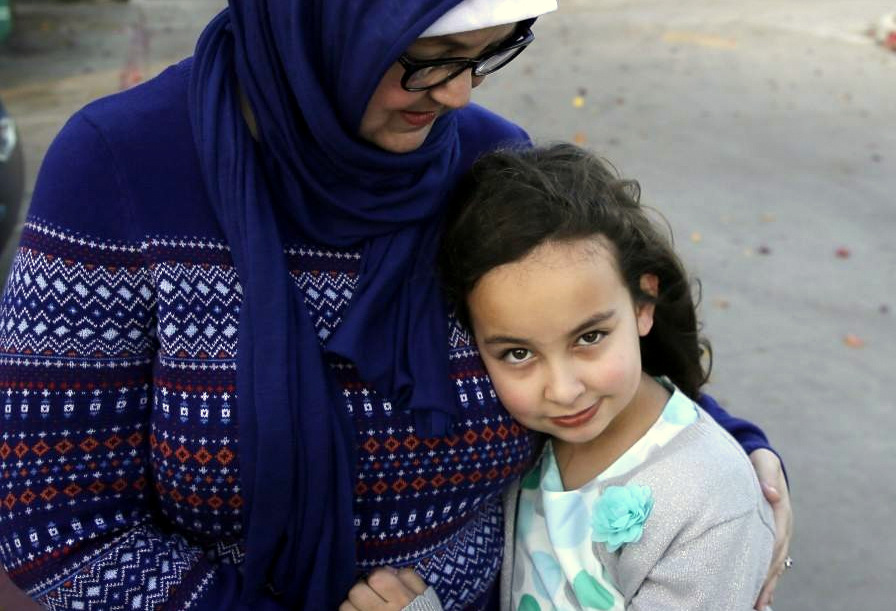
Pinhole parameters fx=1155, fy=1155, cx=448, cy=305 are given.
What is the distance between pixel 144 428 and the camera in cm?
175

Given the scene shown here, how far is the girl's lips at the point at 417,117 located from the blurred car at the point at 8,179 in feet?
12.9

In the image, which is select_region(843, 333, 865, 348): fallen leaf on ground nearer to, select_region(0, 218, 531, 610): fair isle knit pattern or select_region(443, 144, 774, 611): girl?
select_region(443, 144, 774, 611): girl

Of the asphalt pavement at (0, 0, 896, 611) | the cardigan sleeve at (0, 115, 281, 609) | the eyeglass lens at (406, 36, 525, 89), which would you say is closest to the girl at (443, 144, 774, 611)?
the eyeglass lens at (406, 36, 525, 89)

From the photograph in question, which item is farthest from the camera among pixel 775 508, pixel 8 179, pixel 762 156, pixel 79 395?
pixel 762 156

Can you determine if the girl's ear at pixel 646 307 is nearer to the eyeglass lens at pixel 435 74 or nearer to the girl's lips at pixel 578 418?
the girl's lips at pixel 578 418

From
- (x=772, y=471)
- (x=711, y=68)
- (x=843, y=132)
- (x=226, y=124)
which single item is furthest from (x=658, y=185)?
(x=226, y=124)

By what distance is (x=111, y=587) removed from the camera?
168 centimetres

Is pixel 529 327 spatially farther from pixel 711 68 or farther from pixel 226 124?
pixel 711 68

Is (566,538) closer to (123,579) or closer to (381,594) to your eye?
(381,594)

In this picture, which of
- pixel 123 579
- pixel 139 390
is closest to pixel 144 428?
pixel 139 390

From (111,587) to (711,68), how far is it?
8911mm

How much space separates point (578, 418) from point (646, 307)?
0.90 feet

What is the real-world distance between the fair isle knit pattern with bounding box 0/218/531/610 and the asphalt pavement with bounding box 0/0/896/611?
2499 mm

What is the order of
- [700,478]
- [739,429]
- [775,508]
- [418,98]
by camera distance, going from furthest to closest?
[739,429] < [775,508] < [700,478] < [418,98]
